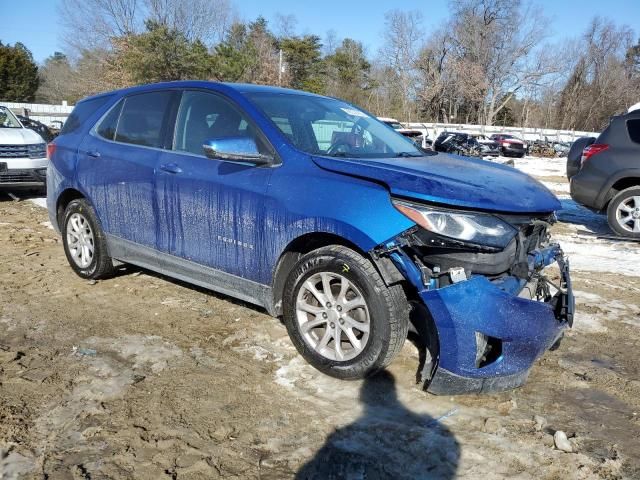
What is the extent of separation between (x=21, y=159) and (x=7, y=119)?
1.60 metres


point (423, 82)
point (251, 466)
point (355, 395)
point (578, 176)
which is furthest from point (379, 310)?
point (423, 82)

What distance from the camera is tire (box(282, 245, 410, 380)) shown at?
2961 mm

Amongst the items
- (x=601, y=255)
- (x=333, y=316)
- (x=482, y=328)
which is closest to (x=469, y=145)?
(x=601, y=255)

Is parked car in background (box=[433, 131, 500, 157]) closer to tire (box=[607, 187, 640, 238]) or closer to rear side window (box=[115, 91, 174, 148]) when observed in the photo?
tire (box=[607, 187, 640, 238])

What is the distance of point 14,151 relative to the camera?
9164mm

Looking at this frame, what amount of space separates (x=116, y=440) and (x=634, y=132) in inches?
301

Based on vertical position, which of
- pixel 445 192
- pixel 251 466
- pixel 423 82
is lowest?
pixel 251 466

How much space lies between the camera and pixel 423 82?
186 ft

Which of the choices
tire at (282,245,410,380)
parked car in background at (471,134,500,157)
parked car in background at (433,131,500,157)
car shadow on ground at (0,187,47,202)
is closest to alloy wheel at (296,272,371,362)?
tire at (282,245,410,380)

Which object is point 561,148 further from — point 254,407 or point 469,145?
point 254,407

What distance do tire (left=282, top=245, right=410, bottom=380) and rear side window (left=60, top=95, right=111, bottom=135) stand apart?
2.71 metres

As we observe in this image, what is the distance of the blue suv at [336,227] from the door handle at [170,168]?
0.4 inches

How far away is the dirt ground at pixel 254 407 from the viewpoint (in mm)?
2438

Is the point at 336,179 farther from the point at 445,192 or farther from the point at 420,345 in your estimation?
Result: the point at 420,345
